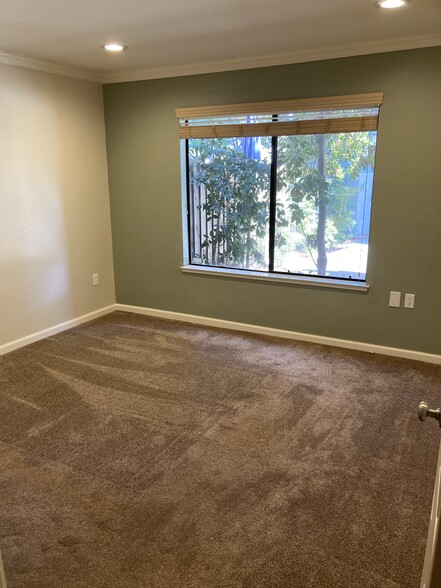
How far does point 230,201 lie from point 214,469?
2573mm

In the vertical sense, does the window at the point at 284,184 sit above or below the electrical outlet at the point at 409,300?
above

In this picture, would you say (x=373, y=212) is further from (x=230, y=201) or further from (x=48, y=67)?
(x=48, y=67)

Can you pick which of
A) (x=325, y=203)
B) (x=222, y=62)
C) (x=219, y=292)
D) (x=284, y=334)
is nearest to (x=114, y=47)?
(x=222, y=62)

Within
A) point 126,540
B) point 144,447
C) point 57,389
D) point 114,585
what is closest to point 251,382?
point 144,447

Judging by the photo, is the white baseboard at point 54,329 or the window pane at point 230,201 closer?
the white baseboard at point 54,329

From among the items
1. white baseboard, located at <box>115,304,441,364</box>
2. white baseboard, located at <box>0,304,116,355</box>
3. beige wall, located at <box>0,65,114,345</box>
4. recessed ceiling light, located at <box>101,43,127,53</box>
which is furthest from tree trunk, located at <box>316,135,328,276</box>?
white baseboard, located at <box>0,304,116,355</box>

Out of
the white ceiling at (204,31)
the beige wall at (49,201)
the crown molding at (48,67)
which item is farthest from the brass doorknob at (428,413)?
the crown molding at (48,67)

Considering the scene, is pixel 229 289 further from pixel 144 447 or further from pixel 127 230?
pixel 144 447

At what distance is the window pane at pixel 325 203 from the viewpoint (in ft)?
11.9

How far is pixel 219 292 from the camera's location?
4.34 metres

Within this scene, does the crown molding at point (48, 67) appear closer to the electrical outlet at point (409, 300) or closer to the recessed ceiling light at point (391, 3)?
the recessed ceiling light at point (391, 3)

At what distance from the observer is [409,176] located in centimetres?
337

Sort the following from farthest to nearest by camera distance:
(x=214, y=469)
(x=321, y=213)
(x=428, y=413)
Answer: (x=321, y=213) < (x=214, y=469) < (x=428, y=413)

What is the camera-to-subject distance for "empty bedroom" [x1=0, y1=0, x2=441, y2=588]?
6.37 ft
